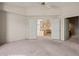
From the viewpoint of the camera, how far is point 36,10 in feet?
27.1

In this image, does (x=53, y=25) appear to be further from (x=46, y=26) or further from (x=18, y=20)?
(x=46, y=26)

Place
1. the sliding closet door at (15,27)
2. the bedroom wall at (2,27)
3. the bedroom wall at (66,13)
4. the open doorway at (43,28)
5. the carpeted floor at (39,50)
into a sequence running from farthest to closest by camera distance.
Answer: the open doorway at (43,28) < the sliding closet door at (15,27) < the bedroom wall at (66,13) < the bedroom wall at (2,27) < the carpeted floor at (39,50)

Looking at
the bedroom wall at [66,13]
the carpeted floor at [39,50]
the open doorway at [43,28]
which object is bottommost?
the carpeted floor at [39,50]

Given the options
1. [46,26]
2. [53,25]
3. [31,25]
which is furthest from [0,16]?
[46,26]

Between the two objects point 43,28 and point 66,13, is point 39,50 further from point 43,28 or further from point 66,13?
point 43,28

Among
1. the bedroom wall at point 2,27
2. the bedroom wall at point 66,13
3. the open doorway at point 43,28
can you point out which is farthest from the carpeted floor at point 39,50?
the open doorway at point 43,28

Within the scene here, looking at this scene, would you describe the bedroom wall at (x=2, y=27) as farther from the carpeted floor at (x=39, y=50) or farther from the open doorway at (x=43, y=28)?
the open doorway at (x=43, y=28)

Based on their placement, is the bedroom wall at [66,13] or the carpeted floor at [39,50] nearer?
the carpeted floor at [39,50]

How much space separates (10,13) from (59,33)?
3.22 meters

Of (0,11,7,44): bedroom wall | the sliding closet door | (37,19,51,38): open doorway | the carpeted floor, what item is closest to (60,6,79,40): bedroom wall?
the carpeted floor

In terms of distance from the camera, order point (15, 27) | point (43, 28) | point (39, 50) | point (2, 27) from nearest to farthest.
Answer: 1. point (39, 50)
2. point (2, 27)
3. point (15, 27)
4. point (43, 28)

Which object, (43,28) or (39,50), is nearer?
(39,50)

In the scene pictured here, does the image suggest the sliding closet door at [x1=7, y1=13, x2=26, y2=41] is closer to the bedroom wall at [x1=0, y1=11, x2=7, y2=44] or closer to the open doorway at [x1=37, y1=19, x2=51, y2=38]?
the bedroom wall at [x1=0, y1=11, x2=7, y2=44]

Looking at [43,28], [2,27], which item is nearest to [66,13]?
[2,27]
